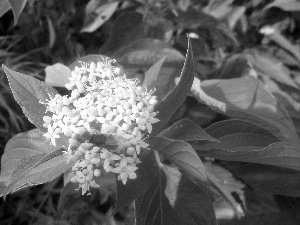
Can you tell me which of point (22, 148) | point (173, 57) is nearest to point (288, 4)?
point (173, 57)

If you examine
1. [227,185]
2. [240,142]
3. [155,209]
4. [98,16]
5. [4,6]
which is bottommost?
[227,185]

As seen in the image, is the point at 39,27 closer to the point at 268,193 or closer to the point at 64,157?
the point at 64,157

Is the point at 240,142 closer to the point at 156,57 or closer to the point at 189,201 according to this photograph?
the point at 189,201

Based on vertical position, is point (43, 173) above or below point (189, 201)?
above

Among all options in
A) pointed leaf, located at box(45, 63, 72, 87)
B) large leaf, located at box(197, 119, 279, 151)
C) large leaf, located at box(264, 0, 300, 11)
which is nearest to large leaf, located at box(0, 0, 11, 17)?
pointed leaf, located at box(45, 63, 72, 87)

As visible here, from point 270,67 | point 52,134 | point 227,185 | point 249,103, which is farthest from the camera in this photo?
point 270,67
